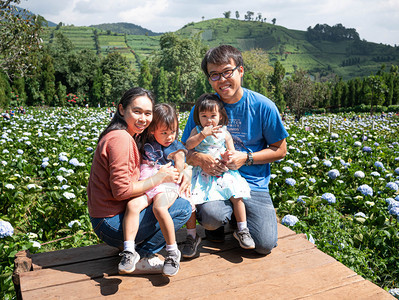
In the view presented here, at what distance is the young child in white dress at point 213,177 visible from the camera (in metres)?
2.57

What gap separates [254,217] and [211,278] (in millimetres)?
655

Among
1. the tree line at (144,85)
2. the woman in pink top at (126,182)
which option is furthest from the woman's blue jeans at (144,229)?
the tree line at (144,85)

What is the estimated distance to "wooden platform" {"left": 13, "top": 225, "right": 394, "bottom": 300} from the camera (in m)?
2.00

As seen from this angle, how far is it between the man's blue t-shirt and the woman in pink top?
2.23 ft

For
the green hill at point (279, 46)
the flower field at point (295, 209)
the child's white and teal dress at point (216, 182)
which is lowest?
the flower field at point (295, 209)

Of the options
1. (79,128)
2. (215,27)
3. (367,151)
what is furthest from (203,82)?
(215,27)

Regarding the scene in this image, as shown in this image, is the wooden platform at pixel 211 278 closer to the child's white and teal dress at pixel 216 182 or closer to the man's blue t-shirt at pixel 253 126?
the child's white and teal dress at pixel 216 182

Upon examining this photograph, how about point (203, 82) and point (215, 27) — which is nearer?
point (203, 82)

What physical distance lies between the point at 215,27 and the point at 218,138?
197m

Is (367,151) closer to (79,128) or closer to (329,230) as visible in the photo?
(329,230)

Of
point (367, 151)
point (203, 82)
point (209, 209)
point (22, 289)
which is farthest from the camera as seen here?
point (203, 82)

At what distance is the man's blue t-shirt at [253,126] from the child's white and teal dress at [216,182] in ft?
0.51

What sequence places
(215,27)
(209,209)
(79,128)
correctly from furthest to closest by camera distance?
(215,27)
(79,128)
(209,209)

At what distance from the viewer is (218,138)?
2709mm
